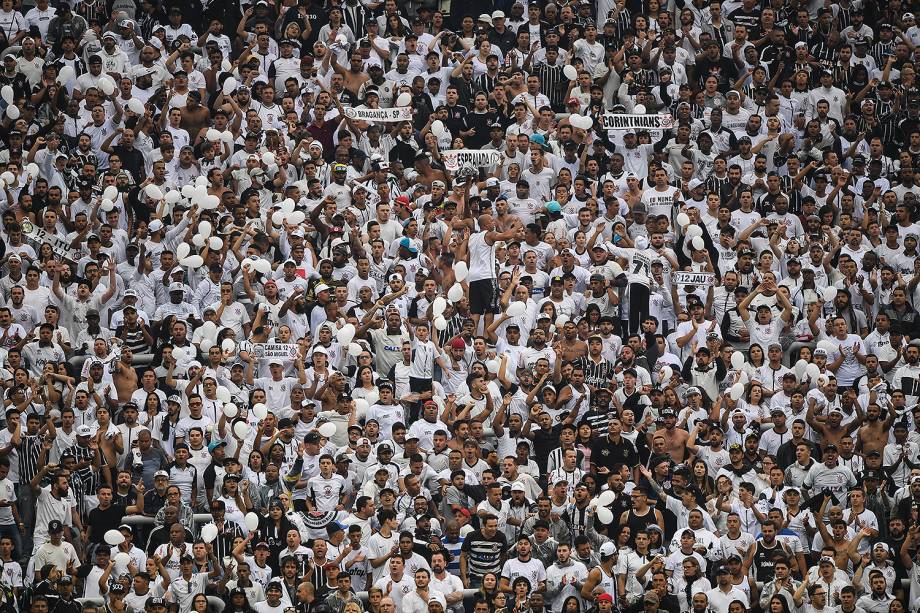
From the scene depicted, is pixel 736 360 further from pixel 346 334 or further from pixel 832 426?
pixel 346 334

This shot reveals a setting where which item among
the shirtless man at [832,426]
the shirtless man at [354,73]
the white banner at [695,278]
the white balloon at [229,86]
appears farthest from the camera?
the shirtless man at [354,73]

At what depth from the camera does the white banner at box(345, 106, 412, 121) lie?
22.9 metres

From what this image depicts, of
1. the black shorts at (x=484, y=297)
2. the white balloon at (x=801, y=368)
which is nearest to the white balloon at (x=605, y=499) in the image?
the white balloon at (x=801, y=368)

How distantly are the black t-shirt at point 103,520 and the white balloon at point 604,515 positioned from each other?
4.80 metres

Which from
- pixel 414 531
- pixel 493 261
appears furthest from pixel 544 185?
pixel 414 531

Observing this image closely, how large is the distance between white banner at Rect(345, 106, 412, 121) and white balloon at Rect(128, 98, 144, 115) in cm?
257

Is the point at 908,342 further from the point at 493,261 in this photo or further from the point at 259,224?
the point at 259,224

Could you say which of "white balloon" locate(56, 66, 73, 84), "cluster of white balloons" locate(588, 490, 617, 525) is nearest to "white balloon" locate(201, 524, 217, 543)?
"cluster of white balloons" locate(588, 490, 617, 525)

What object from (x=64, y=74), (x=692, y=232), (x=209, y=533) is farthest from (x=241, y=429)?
(x=64, y=74)

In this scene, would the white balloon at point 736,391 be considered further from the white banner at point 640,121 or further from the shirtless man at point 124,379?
the shirtless man at point 124,379

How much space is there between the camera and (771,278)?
834 inches

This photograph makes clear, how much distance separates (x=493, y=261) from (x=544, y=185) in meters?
1.75

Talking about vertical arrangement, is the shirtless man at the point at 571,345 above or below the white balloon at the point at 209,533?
above

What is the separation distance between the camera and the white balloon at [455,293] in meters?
20.7
